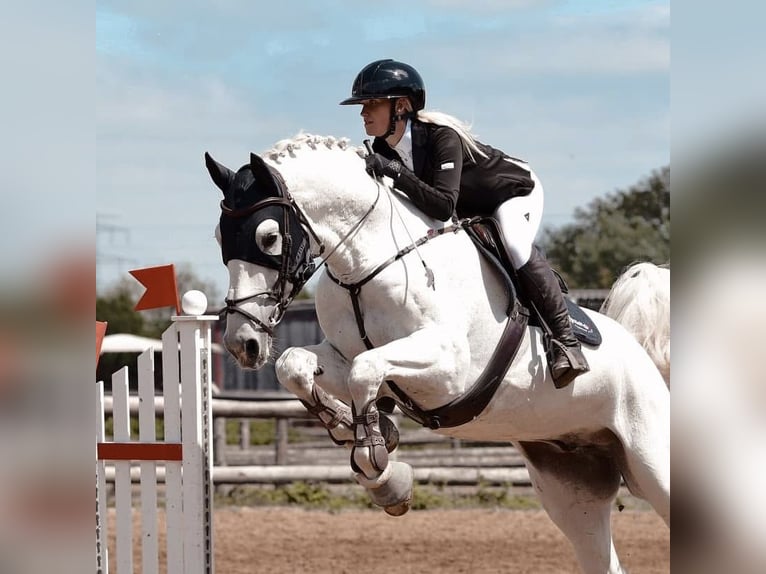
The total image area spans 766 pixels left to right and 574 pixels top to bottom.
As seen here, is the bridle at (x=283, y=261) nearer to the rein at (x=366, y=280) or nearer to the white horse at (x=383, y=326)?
the white horse at (x=383, y=326)

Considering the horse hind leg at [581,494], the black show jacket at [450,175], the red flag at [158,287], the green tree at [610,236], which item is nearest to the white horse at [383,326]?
the black show jacket at [450,175]

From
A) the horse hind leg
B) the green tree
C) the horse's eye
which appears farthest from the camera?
the green tree

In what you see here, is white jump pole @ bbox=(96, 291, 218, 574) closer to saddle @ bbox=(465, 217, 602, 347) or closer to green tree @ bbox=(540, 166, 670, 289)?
saddle @ bbox=(465, 217, 602, 347)

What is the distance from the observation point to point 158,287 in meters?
3.85

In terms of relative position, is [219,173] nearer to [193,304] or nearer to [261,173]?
[261,173]

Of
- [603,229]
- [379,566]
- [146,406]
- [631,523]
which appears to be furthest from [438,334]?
[603,229]

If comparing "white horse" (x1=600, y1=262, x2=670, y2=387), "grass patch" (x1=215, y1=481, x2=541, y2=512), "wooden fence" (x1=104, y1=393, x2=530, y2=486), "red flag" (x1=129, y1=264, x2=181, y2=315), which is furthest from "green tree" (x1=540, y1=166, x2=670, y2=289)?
"red flag" (x1=129, y1=264, x2=181, y2=315)

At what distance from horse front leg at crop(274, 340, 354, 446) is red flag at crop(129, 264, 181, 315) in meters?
0.54

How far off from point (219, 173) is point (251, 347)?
0.60 meters

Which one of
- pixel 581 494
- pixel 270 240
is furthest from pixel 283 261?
pixel 581 494

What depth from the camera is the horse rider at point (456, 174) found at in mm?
3578

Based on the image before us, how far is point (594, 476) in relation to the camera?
4.34 m

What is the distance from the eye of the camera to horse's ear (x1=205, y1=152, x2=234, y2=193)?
3381 millimetres
